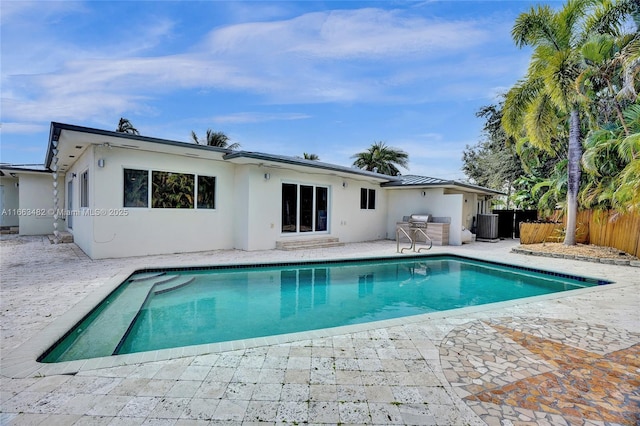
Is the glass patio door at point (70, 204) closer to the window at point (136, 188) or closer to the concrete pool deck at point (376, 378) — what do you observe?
the window at point (136, 188)

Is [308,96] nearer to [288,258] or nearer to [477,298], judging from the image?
[288,258]

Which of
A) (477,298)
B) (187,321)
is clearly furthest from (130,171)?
(477,298)

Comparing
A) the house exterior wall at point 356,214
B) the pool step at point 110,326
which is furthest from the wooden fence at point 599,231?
the pool step at point 110,326

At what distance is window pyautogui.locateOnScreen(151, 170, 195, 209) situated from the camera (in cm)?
966

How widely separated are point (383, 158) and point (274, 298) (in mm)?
24359

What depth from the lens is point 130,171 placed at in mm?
9242

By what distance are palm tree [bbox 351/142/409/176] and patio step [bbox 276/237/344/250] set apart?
1713 centimetres

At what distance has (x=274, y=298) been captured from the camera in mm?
6738

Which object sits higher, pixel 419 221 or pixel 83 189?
pixel 83 189

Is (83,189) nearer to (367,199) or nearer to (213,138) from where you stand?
(367,199)

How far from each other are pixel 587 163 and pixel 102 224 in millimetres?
14688

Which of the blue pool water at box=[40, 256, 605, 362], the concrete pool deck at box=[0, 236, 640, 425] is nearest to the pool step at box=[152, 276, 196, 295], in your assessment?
the blue pool water at box=[40, 256, 605, 362]

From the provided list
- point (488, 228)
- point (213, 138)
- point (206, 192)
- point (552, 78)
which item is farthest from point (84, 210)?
point (213, 138)

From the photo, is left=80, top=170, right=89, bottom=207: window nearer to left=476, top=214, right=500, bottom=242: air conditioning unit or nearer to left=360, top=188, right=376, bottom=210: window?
left=360, top=188, right=376, bottom=210: window
